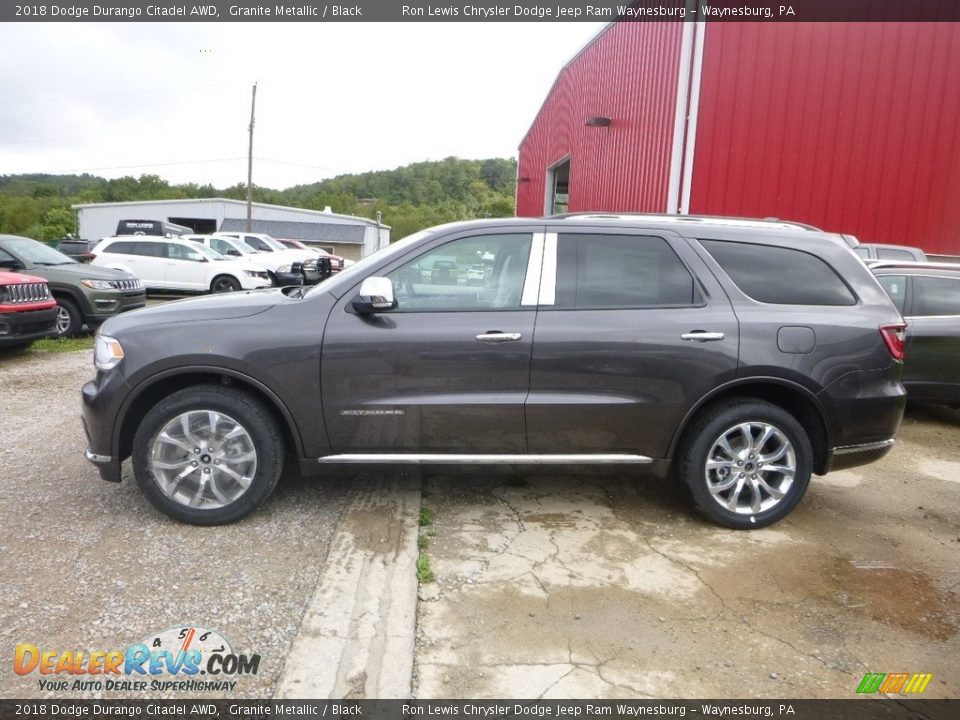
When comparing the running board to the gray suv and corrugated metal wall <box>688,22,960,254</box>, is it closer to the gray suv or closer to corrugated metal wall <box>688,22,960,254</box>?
the gray suv

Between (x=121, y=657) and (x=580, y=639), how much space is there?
5.94 ft

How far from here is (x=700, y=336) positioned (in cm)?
379

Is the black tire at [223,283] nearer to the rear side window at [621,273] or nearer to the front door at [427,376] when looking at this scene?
the front door at [427,376]

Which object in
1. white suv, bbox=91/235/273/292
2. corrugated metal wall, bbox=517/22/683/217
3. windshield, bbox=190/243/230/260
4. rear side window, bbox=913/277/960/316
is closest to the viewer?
rear side window, bbox=913/277/960/316

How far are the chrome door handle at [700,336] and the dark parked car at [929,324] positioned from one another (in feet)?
12.0

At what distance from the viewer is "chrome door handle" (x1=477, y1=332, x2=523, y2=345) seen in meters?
3.71

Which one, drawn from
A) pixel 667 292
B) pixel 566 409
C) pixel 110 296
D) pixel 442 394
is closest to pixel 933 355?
pixel 667 292

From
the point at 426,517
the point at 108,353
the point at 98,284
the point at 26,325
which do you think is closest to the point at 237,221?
the point at 98,284

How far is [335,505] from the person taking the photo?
4.14 meters

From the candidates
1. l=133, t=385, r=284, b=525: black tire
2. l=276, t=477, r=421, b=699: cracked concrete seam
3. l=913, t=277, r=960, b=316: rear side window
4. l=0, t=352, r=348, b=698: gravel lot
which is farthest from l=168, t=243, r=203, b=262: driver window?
l=913, t=277, r=960, b=316: rear side window

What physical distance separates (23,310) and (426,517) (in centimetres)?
699

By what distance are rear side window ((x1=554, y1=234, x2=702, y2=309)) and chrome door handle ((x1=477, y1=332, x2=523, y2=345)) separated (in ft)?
1.22

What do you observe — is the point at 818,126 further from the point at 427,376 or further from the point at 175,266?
the point at 175,266

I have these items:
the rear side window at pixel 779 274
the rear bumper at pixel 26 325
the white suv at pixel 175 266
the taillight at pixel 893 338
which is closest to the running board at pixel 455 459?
the rear side window at pixel 779 274
